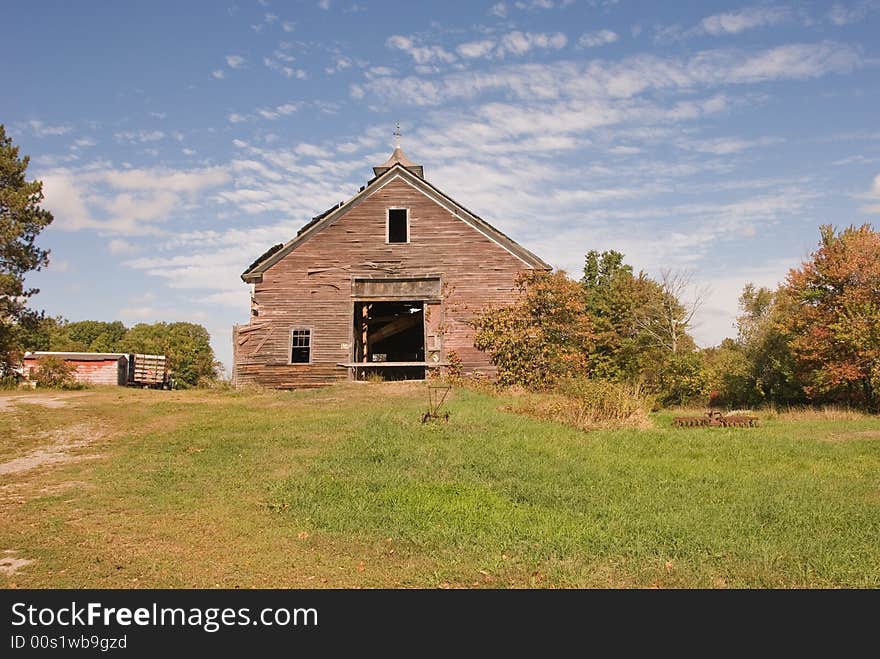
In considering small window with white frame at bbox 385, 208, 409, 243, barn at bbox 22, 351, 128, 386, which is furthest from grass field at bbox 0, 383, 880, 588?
barn at bbox 22, 351, 128, 386

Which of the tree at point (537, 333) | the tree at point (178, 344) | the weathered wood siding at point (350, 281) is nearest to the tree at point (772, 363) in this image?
the tree at point (537, 333)

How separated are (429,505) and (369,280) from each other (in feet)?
60.1

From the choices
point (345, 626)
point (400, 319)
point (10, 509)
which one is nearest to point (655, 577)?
point (345, 626)

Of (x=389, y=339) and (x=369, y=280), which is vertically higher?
(x=369, y=280)

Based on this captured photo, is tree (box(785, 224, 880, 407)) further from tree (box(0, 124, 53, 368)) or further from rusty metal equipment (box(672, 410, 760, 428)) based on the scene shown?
tree (box(0, 124, 53, 368))

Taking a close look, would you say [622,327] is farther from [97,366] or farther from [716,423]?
[97,366]

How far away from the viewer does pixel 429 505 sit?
8805 mm

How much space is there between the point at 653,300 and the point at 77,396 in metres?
32.8

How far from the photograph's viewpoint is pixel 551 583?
6.24 metres

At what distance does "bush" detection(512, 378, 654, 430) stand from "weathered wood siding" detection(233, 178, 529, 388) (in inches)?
315

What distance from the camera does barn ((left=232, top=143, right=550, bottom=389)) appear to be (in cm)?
2606

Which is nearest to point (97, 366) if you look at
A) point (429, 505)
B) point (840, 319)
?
point (429, 505)

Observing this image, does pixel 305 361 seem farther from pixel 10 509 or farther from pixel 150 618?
pixel 150 618

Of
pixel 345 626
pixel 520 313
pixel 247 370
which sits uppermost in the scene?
pixel 520 313
